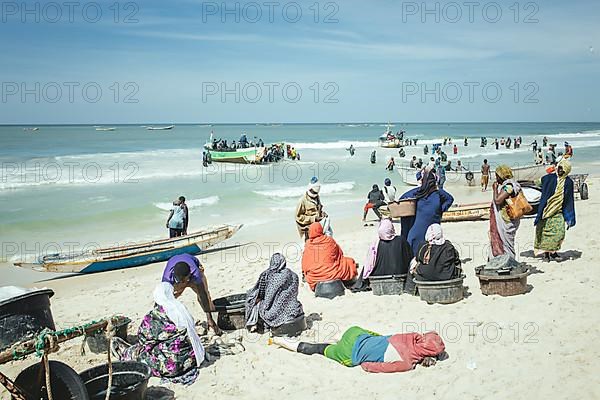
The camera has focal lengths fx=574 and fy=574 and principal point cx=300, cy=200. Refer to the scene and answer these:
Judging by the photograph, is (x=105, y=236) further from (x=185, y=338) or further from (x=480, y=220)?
(x=185, y=338)

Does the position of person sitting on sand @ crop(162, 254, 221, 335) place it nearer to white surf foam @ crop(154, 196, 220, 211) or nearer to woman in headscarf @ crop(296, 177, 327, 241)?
woman in headscarf @ crop(296, 177, 327, 241)

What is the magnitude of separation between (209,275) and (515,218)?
5.15 m

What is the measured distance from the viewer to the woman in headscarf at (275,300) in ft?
21.3

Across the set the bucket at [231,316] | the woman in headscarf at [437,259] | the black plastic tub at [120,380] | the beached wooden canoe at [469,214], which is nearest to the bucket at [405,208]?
the woman in headscarf at [437,259]

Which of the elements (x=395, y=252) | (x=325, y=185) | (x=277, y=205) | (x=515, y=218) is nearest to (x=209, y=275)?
(x=395, y=252)

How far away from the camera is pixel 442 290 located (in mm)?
6914

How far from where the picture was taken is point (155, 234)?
1555cm

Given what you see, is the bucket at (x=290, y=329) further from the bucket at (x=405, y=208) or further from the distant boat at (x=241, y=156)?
the distant boat at (x=241, y=156)

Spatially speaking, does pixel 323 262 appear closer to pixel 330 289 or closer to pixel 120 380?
pixel 330 289

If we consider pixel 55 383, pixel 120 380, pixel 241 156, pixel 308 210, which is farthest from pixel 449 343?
pixel 241 156

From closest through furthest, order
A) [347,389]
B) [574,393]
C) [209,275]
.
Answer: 1. [574,393]
2. [347,389]
3. [209,275]

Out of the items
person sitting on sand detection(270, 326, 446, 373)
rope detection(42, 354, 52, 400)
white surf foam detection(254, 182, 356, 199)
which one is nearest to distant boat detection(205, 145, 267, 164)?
white surf foam detection(254, 182, 356, 199)

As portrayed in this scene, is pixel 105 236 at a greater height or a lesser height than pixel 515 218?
lesser

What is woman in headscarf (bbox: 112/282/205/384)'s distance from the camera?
5477mm
